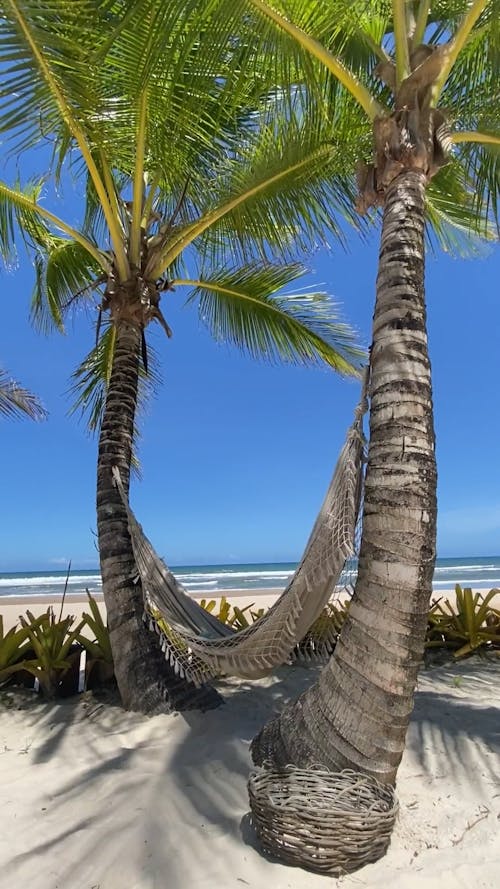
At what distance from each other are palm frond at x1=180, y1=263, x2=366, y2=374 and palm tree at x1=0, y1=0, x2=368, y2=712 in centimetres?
2

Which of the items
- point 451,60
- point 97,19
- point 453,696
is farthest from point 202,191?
point 453,696

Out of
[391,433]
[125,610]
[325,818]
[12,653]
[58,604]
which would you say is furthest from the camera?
[58,604]

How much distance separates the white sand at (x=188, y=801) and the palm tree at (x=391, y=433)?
0.25 meters

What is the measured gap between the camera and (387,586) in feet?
6.09

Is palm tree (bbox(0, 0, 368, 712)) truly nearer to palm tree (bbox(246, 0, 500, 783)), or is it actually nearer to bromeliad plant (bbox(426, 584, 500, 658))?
palm tree (bbox(246, 0, 500, 783))

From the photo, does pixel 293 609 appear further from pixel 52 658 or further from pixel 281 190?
pixel 281 190

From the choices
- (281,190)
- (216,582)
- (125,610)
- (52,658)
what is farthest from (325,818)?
(216,582)

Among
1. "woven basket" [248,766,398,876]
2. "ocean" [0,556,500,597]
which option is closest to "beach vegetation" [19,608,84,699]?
"woven basket" [248,766,398,876]

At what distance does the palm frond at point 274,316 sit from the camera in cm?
465

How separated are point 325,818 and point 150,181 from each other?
13.2 ft

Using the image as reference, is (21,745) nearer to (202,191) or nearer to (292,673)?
(292,673)

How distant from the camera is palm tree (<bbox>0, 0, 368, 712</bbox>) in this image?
8.68ft

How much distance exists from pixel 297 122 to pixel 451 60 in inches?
46.0

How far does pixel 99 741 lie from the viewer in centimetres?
263
